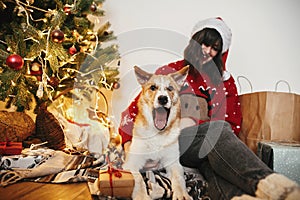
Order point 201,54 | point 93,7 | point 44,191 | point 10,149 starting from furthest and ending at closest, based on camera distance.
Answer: point 93,7 → point 201,54 → point 10,149 → point 44,191

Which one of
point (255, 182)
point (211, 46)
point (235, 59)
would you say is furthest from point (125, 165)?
point (235, 59)

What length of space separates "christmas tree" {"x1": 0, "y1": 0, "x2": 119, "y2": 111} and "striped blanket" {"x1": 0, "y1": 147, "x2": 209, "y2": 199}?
348mm

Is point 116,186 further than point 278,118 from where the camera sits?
No

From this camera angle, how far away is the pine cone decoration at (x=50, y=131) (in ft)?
5.43

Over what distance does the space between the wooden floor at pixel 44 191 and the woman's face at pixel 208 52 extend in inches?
33.3

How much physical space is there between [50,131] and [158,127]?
914 millimetres

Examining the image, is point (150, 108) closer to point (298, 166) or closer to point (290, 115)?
point (298, 166)

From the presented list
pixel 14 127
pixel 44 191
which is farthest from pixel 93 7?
pixel 44 191

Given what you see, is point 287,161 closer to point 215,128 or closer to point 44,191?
point 215,128

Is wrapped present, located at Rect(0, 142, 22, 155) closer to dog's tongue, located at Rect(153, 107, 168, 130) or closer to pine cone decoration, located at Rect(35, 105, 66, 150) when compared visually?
pine cone decoration, located at Rect(35, 105, 66, 150)

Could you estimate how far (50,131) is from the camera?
1657mm

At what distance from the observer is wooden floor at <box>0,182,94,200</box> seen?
3.15ft

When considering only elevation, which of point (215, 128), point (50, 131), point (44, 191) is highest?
point (215, 128)

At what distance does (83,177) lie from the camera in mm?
1180
